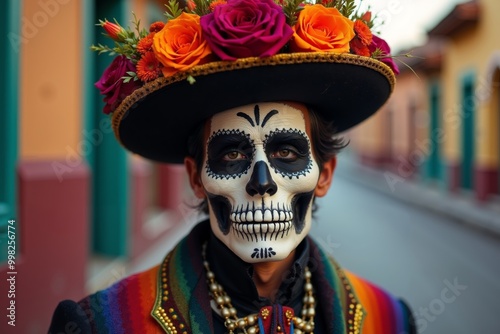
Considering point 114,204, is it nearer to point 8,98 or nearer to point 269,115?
point 8,98

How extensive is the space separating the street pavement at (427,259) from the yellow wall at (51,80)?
2.49m

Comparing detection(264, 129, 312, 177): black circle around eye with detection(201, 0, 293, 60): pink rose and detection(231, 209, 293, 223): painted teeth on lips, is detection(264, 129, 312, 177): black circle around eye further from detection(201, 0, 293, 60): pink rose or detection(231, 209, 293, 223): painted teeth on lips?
detection(201, 0, 293, 60): pink rose

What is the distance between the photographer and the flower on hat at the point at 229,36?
1.56 m

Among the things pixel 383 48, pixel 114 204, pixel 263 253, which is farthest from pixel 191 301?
pixel 114 204

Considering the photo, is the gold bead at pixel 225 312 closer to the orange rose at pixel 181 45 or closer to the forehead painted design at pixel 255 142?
the forehead painted design at pixel 255 142

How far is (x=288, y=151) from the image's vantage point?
6.00 ft

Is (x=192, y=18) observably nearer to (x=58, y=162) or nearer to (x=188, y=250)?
(x=188, y=250)

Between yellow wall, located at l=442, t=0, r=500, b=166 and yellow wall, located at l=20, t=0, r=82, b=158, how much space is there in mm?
10898

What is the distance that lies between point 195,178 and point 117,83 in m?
0.45

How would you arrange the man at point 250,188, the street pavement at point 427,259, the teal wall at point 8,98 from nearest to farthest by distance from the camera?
the man at point 250,188, the teal wall at point 8,98, the street pavement at point 427,259

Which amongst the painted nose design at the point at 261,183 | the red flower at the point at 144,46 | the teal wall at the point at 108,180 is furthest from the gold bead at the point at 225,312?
the teal wall at the point at 108,180

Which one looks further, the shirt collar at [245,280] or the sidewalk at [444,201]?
the sidewalk at [444,201]

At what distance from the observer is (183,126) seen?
6.33 ft

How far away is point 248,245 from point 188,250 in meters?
0.29
